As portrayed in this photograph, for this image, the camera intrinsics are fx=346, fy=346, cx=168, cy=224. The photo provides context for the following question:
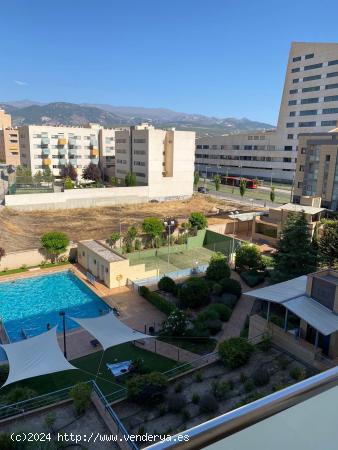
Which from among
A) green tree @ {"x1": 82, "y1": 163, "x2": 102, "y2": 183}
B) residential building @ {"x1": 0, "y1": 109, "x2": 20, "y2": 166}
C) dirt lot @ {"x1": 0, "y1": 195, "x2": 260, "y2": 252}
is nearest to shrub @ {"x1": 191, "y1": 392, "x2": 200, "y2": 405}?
dirt lot @ {"x1": 0, "y1": 195, "x2": 260, "y2": 252}

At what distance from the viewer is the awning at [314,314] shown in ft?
35.0

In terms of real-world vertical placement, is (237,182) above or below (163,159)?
below

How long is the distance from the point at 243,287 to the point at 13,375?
14.7 metres

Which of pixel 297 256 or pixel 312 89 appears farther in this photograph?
pixel 312 89

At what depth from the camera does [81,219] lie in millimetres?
36375

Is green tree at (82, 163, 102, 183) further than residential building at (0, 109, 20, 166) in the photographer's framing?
No

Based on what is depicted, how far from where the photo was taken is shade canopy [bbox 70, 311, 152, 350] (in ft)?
41.1

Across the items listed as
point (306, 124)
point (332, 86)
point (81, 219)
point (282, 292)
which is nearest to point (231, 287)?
point (282, 292)

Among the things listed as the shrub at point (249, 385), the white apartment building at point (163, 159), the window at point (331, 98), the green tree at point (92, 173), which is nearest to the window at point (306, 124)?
the window at point (331, 98)

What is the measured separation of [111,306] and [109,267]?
9.28ft

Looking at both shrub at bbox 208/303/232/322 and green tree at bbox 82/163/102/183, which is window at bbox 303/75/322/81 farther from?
shrub at bbox 208/303/232/322

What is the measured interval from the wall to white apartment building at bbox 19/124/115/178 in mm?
34340

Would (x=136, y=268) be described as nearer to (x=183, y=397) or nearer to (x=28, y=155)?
(x=183, y=397)

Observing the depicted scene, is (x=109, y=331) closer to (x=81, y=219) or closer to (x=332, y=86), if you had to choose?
(x=81, y=219)
